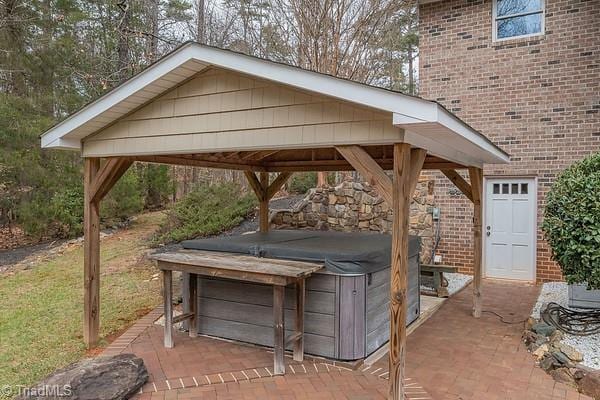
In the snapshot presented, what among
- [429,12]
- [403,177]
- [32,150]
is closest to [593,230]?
[403,177]

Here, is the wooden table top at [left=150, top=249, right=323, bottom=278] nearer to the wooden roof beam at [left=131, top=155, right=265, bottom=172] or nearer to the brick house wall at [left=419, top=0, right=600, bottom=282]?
the wooden roof beam at [left=131, top=155, right=265, bottom=172]

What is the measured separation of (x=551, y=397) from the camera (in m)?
3.54

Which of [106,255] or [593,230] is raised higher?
[593,230]

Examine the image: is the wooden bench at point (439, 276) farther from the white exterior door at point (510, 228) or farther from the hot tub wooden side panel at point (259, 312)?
the hot tub wooden side panel at point (259, 312)

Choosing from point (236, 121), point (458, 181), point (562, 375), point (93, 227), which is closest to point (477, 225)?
point (458, 181)

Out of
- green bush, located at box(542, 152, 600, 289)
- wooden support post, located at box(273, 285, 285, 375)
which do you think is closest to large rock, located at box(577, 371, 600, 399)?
green bush, located at box(542, 152, 600, 289)

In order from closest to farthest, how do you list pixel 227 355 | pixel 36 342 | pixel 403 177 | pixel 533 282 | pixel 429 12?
1. pixel 403 177
2. pixel 227 355
3. pixel 36 342
4. pixel 533 282
5. pixel 429 12

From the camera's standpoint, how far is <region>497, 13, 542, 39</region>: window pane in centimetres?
773

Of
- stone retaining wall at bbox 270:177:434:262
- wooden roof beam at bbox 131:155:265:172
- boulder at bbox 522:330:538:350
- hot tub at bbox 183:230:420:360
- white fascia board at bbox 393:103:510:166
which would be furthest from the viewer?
stone retaining wall at bbox 270:177:434:262

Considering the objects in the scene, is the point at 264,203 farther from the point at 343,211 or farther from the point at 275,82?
the point at 275,82

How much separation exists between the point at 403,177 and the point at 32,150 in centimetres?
948

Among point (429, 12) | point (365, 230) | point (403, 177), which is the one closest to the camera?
point (403, 177)

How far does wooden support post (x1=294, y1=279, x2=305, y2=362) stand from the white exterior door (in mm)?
5290

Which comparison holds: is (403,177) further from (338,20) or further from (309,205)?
(338,20)
